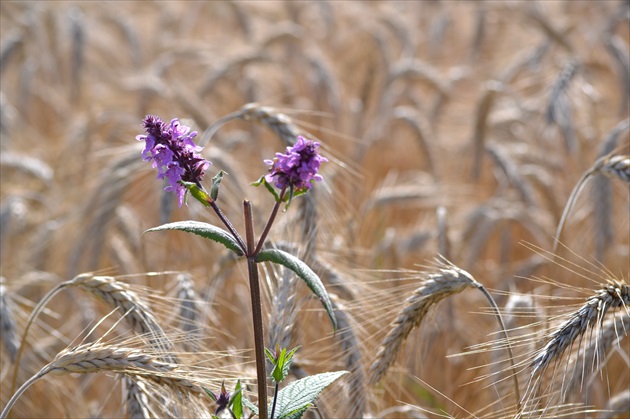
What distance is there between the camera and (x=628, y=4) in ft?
13.9

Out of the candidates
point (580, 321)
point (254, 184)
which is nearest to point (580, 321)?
point (580, 321)

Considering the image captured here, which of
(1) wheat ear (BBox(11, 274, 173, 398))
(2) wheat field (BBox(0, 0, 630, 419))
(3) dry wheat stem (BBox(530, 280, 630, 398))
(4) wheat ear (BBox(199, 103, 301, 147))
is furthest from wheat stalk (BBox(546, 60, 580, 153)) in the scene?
(1) wheat ear (BBox(11, 274, 173, 398))

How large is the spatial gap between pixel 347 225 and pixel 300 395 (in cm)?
117

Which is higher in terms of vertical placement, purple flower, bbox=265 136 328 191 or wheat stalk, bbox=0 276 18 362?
wheat stalk, bbox=0 276 18 362

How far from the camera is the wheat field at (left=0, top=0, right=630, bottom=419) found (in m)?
1.66

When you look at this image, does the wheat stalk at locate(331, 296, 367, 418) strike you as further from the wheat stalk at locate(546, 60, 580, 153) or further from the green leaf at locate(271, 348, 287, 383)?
the wheat stalk at locate(546, 60, 580, 153)

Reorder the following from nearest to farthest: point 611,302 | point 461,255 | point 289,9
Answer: point 611,302 < point 461,255 < point 289,9

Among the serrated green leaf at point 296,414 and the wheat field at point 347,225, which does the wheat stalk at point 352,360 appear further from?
the serrated green leaf at point 296,414

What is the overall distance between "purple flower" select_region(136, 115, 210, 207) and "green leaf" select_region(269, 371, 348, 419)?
36 centimetres

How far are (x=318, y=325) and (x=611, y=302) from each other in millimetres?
1103

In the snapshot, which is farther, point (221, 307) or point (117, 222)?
point (117, 222)

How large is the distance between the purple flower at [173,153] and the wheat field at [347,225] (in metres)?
0.38

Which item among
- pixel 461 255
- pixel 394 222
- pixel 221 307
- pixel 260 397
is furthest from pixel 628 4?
pixel 260 397

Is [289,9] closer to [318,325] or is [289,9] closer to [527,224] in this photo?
[527,224]
